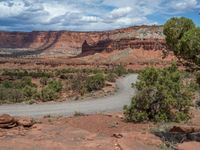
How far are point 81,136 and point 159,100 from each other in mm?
5140

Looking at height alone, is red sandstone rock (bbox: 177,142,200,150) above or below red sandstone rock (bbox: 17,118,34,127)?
below

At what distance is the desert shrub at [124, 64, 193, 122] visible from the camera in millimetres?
16875

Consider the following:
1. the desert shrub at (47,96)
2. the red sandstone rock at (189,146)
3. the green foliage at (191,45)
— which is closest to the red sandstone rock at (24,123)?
the red sandstone rock at (189,146)

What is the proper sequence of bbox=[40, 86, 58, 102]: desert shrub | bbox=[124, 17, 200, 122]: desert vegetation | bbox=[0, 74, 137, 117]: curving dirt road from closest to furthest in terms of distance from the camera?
bbox=[124, 17, 200, 122]: desert vegetation → bbox=[0, 74, 137, 117]: curving dirt road → bbox=[40, 86, 58, 102]: desert shrub

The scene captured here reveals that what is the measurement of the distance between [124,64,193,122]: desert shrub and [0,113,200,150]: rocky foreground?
991mm

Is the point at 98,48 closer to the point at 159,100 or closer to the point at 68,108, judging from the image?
the point at 68,108

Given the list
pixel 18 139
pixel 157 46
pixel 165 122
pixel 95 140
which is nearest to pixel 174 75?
pixel 165 122

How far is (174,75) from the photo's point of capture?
57.0 feet

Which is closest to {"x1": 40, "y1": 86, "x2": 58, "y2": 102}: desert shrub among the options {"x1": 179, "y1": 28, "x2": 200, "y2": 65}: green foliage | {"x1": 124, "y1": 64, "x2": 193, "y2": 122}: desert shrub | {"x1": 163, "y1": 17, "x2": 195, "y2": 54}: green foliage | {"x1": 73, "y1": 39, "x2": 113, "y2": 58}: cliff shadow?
{"x1": 124, "y1": 64, "x2": 193, "y2": 122}: desert shrub

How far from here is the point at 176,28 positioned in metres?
12.7

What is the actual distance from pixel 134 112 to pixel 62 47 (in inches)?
6807

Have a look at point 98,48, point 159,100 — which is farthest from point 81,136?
point 98,48

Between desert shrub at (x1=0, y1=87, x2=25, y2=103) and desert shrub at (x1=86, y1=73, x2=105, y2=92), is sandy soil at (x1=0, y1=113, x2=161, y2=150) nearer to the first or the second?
desert shrub at (x1=0, y1=87, x2=25, y2=103)

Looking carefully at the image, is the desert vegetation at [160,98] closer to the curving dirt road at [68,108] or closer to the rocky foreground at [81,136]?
the rocky foreground at [81,136]
